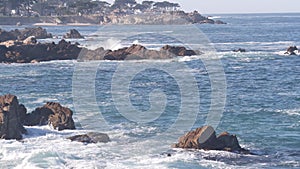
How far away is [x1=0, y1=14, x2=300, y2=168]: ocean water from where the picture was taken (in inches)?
909

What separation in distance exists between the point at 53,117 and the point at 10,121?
2.96 metres

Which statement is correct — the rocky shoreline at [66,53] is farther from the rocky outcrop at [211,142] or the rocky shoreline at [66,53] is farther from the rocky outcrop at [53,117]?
the rocky outcrop at [211,142]

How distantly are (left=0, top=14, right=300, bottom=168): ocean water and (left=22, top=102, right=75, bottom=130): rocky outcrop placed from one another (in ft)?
1.59

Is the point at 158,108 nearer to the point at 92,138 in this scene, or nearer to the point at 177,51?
the point at 92,138

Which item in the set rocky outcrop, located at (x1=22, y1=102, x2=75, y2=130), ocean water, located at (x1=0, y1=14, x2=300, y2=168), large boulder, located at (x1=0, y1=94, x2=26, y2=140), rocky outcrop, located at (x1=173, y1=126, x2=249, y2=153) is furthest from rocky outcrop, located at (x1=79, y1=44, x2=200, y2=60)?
rocky outcrop, located at (x1=173, y1=126, x2=249, y2=153)

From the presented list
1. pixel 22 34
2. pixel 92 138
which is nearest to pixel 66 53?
pixel 22 34

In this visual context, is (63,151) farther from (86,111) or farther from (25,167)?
(86,111)

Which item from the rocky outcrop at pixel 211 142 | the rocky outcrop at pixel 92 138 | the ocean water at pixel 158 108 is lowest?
the ocean water at pixel 158 108

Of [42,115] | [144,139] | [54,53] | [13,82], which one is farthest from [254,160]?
[54,53]

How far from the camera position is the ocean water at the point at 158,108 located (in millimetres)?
23094

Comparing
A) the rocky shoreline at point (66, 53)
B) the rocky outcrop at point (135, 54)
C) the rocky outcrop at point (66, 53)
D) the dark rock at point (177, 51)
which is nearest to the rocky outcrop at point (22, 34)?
the rocky shoreline at point (66, 53)

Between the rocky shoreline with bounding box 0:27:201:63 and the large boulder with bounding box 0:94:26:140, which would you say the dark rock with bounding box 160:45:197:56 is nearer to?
the rocky shoreline with bounding box 0:27:201:63

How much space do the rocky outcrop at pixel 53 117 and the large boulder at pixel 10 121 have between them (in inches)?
70.0

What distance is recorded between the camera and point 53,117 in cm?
2889
